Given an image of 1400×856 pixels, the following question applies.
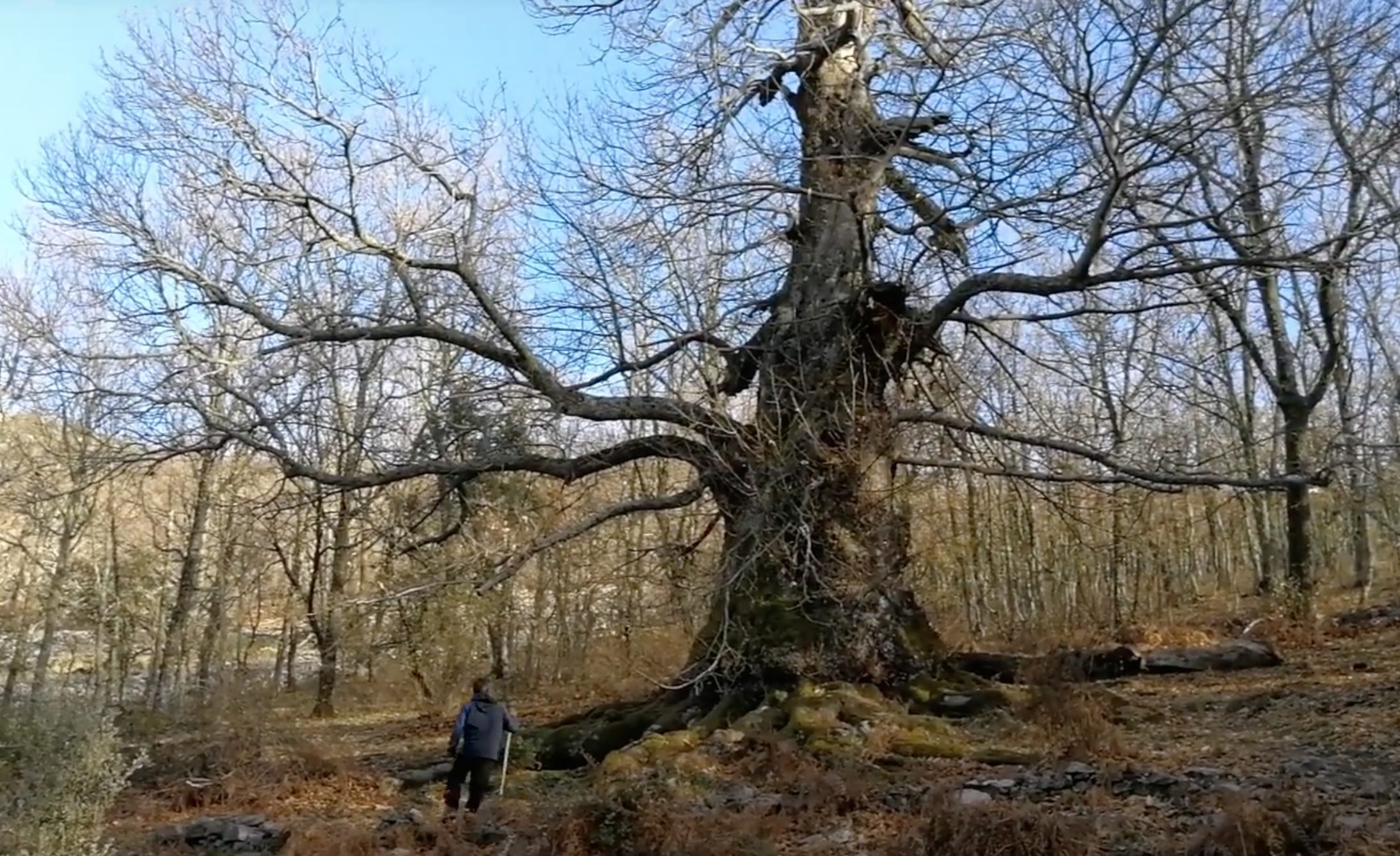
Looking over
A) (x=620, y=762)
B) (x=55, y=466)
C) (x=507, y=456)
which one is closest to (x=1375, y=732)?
(x=620, y=762)

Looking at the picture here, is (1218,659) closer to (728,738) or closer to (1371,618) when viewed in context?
(1371,618)

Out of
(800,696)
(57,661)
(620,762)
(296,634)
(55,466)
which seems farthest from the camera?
(57,661)

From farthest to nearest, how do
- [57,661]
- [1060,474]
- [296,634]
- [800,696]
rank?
[57,661]
[296,634]
[1060,474]
[800,696]

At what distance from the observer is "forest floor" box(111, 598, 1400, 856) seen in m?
7.38

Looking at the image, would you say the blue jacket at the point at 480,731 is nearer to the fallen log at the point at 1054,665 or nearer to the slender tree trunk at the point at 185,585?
the fallen log at the point at 1054,665

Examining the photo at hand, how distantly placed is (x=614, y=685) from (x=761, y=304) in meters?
9.81

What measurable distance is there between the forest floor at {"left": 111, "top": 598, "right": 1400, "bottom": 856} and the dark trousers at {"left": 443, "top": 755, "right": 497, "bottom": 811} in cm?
24

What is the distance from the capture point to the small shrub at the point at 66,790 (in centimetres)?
686

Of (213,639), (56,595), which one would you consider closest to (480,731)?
(213,639)

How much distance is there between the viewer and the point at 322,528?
86.4ft

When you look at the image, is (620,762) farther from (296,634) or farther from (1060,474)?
(296,634)

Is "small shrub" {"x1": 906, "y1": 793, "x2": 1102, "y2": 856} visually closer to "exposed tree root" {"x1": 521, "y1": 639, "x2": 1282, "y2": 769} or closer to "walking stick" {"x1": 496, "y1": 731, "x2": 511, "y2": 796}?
"exposed tree root" {"x1": 521, "y1": 639, "x2": 1282, "y2": 769}

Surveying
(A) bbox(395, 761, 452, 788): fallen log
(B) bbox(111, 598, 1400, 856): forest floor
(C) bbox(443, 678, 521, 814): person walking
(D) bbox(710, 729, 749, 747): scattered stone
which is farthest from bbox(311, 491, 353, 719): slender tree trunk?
(D) bbox(710, 729, 749, 747): scattered stone

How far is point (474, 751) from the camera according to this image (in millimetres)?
10930
